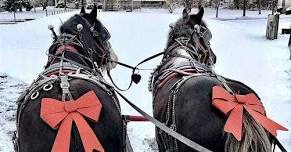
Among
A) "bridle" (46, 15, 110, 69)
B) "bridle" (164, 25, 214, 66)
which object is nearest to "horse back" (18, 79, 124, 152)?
"bridle" (46, 15, 110, 69)

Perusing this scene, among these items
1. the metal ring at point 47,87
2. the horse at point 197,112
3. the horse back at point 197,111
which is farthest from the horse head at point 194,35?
the metal ring at point 47,87

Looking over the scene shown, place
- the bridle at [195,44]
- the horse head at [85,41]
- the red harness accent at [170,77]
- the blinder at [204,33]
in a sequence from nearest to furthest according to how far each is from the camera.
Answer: the red harness accent at [170,77], the horse head at [85,41], the bridle at [195,44], the blinder at [204,33]

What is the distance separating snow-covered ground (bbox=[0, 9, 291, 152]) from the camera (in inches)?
286

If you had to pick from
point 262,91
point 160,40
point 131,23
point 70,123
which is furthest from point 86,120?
point 131,23

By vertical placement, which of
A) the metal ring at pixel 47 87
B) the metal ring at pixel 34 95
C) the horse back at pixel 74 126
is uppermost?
the metal ring at pixel 47 87

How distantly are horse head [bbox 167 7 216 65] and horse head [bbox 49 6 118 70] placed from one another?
2.31ft

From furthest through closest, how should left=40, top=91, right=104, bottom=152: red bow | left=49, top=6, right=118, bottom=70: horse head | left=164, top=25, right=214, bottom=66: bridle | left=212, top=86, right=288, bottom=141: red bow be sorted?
left=164, top=25, right=214, bottom=66: bridle, left=49, top=6, right=118, bottom=70: horse head, left=212, top=86, right=288, bottom=141: red bow, left=40, top=91, right=104, bottom=152: red bow

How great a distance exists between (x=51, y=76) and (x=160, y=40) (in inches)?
521

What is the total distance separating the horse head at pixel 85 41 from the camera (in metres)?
3.70

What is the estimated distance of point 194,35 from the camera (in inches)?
159

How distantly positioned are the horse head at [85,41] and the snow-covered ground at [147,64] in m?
0.40

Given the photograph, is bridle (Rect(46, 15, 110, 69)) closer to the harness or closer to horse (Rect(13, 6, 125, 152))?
horse (Rect(13, 6, 125, 152))

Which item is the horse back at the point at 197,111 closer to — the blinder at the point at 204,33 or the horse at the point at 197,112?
the horse at the point at 197,112

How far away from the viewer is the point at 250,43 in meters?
16.3
